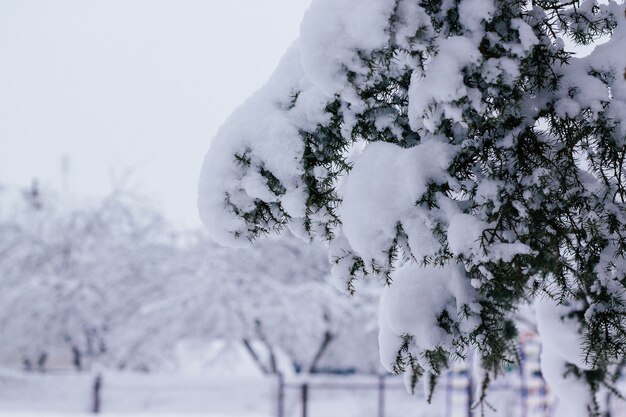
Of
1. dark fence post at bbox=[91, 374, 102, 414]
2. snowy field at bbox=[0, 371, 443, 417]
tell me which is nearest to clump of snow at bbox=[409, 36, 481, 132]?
snowy field at bbox=[0, 371, 443, 417]

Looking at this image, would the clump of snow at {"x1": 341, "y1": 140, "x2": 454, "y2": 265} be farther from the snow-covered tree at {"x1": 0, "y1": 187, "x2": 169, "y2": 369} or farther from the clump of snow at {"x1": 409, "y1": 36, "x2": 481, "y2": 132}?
the snow-covered tree at {"x1": 0, "y1": 187, "x2": 169, "y2": 369}

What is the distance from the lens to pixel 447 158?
2.49 metres

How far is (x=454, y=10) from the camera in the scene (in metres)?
2.34

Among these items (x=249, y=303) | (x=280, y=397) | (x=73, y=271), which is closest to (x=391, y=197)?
(x=280, y=397)

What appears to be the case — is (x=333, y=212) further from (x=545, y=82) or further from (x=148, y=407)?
(x=148, y=407)

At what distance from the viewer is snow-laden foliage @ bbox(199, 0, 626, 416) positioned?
2.27 metres

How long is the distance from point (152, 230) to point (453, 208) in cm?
1852

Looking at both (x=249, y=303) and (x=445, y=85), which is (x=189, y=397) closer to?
(x=249, y=303)

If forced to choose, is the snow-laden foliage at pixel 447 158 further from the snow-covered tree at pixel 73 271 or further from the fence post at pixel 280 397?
the snow-covered tree at pixel 73 271

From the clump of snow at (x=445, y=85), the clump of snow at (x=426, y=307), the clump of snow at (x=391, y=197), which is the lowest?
the clump of snow at (x=426, y=307)

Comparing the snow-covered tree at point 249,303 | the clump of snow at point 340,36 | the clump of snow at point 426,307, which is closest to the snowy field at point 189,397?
the snow-covered tree at point 249,303

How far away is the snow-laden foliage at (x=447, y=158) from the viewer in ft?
7.44

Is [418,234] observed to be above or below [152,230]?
below

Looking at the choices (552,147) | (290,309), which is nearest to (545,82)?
(552,147)
